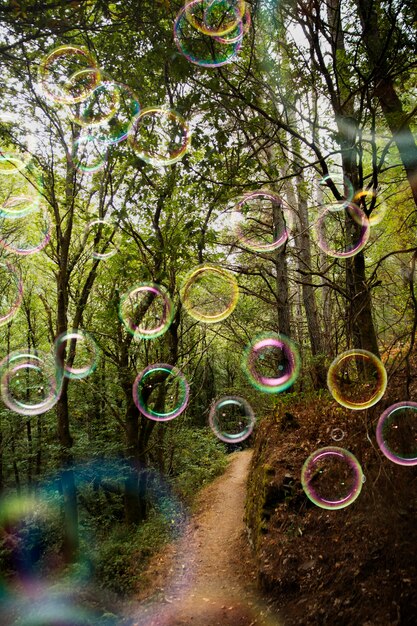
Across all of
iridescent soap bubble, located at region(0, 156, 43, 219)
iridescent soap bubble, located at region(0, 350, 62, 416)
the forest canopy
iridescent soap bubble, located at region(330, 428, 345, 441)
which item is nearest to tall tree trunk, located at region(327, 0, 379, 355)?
the forest canopy

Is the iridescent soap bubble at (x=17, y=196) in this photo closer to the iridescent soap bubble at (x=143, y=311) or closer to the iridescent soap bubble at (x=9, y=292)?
the iridescent soap bubble at (x=9, y=292)

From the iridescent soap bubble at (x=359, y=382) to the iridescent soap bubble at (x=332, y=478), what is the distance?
83 cm

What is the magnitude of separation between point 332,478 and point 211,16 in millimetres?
6052

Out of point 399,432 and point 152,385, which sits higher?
point 152,385

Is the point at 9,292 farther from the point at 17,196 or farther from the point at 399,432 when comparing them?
the point at 399,432

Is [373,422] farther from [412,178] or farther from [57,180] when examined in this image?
[57,180]

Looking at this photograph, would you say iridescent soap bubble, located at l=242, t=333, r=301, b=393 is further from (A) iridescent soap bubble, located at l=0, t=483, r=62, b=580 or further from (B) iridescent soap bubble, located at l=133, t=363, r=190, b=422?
(A) iridescent soap bubble, located at l=0, t=483, r=62, b=580

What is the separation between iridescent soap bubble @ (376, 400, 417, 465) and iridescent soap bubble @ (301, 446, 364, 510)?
70 cm

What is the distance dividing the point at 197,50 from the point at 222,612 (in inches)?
291

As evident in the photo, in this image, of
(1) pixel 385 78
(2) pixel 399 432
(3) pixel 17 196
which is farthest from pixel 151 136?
(3) pixel 17 196

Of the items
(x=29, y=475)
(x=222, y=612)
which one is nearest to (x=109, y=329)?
(x=222, y=612)

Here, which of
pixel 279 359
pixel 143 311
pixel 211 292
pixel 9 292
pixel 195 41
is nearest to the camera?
pixel 195 41

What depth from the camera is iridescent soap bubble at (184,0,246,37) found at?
12.8 ft

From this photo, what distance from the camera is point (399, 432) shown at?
405 cm
